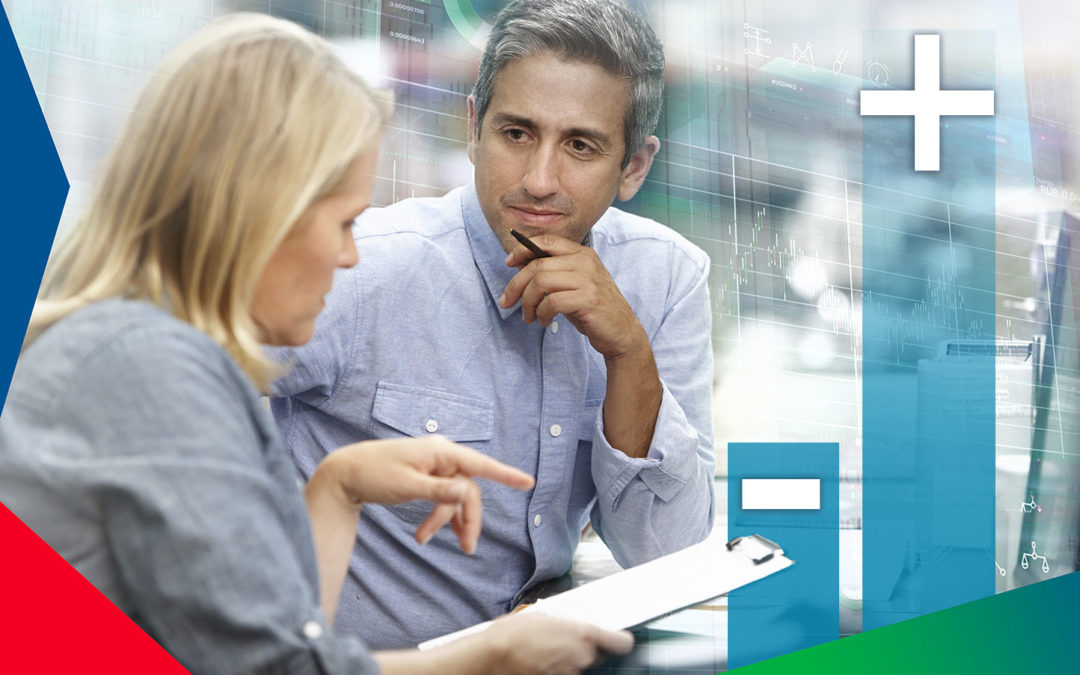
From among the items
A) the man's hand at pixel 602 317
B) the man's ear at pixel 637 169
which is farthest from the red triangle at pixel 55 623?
the man's ear at pixel 637 169

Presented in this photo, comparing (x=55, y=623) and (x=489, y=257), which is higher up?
(x=489, y=257)

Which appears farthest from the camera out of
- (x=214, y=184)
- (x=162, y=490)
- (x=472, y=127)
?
(x=472, y=127)

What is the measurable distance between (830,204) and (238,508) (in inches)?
51.1

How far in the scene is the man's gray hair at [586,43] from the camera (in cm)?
125

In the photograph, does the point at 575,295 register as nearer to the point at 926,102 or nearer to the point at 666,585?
the point at 666,585

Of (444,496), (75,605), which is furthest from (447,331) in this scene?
(75,605)

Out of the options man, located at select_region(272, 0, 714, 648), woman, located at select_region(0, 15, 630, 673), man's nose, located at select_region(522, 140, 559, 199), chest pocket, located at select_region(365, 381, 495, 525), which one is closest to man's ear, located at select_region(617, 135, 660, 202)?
man, located at select_region(272, 0, 714, 648)

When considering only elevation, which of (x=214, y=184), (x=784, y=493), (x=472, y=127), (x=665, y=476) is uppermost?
(x=472, y=127)

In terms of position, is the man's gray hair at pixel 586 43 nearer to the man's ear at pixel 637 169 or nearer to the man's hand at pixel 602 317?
the man's ear at pixel 637 169

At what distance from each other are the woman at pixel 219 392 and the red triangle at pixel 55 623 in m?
0.05

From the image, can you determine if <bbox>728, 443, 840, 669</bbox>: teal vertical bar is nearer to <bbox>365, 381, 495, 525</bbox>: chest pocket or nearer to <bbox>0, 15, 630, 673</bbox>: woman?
<bbox>365, 381, 495, 525</bbox>: chest pocket

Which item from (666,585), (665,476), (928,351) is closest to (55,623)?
(666,585)

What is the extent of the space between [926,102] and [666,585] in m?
0.98

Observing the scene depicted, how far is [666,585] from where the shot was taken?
1.13 metres
